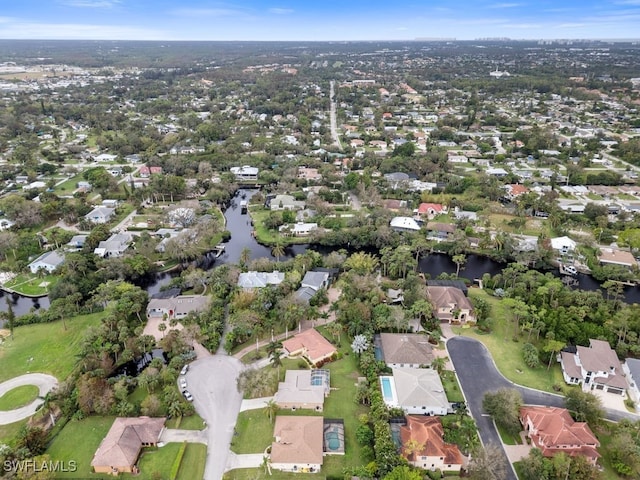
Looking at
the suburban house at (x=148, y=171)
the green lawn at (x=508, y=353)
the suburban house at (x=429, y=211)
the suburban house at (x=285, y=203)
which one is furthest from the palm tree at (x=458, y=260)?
the suburban house at (x=148, y=171)

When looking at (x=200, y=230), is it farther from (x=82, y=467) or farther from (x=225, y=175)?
(x=82, y=467)

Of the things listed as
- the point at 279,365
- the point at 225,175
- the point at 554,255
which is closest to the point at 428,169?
the point at 554,255

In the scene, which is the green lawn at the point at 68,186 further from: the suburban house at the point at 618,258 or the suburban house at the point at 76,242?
the suburban house at the point at 618,258

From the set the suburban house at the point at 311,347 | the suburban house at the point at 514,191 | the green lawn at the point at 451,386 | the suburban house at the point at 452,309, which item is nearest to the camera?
the green lawn at the point at 451,386

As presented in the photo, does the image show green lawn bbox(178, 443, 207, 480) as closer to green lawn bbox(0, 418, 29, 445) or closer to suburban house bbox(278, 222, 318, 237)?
green lawn bbox(0, 418, 29, 445)

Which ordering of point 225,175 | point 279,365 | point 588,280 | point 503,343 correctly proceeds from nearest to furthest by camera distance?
point 279,365 < point 503,343 < point 588,280 < point 225,175

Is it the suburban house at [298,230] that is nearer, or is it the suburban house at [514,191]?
the suburban house at [298,230]

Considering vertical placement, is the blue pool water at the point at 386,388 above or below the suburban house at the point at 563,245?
below
